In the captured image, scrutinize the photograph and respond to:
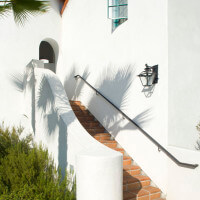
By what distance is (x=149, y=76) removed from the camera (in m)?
5.14

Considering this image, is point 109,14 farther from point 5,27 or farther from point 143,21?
point 5,27

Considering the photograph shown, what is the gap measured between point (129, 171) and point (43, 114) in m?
2.70

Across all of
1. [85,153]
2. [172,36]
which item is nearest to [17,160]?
[85,153]

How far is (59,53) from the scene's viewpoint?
999cm

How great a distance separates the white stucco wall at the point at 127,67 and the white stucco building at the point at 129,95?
2 centimetres

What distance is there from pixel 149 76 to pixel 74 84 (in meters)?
4.61

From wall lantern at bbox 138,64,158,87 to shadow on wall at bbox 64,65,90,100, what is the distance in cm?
344

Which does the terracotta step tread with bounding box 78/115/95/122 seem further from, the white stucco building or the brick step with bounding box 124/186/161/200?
the brick step with bounding box 124/186/161/200

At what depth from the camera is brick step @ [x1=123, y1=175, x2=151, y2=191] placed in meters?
4.83

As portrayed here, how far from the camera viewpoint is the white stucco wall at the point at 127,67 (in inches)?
196

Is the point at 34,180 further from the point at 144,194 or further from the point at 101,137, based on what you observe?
the point at 101,137

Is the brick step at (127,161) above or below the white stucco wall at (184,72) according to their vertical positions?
below

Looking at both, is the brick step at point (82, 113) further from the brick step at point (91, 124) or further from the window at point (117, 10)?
the window at point (117, 10)

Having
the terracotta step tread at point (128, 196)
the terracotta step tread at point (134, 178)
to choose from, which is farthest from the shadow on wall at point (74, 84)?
the terracotta step tread at point (128, 196)
